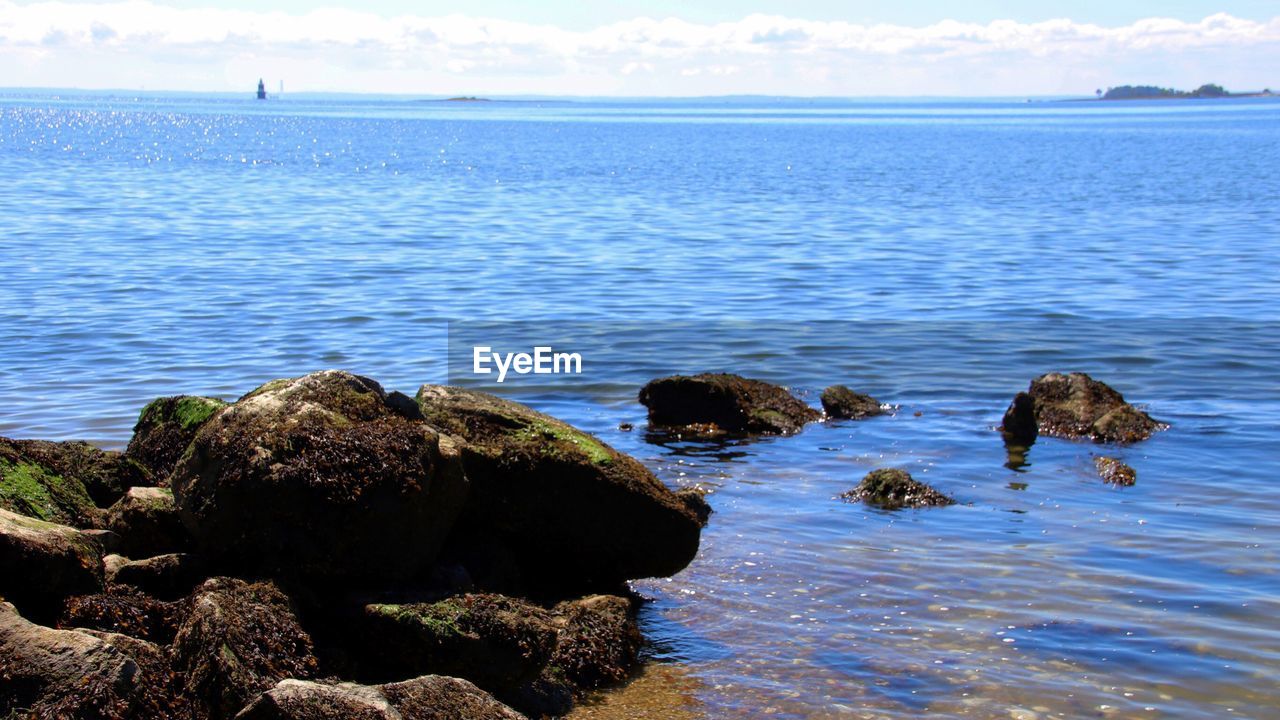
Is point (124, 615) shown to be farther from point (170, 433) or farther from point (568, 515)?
point (170, 433)

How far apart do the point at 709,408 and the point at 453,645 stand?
8.98 meters

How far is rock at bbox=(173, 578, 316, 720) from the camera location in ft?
23.1

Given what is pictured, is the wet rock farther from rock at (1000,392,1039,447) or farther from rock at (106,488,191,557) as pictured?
rock at (1000,392,1039,447)

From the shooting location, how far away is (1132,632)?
32.4 feet

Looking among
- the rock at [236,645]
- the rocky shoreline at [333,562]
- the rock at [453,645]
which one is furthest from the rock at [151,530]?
the rock at [453,645]

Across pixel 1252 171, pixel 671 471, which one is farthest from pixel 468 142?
pixel 671 471

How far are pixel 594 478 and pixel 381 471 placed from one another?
1900 millimetres

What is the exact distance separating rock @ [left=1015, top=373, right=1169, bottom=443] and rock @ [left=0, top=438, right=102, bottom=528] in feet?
37.1

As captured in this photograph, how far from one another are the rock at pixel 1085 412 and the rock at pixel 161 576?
11204 mm

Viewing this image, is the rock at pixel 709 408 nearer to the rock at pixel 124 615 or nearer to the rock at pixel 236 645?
the rock at pixel 236 645

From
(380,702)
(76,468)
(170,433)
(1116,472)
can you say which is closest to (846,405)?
(1116,472)

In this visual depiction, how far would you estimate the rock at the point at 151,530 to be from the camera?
29.2 ft

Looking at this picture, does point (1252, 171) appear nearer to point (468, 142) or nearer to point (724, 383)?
point (724, 383)

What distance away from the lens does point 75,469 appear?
33.1ft
